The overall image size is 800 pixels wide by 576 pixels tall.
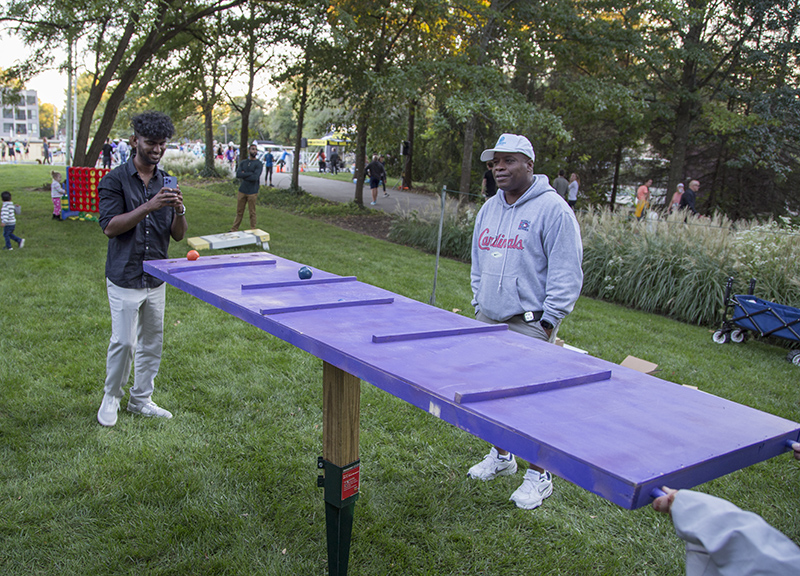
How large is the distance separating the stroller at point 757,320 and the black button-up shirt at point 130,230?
7029 mm

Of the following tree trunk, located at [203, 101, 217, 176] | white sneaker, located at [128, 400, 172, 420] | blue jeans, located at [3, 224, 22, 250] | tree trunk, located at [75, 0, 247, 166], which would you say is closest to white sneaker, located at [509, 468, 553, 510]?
white sneaker, located at [128, 400, 172, 420]

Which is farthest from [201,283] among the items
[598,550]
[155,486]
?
[598,550]

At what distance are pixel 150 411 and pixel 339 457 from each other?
2.28 metres

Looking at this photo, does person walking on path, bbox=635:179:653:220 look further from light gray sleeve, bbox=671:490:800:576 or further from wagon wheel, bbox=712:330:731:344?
light gray sleeve, bbox=671:490:800:576

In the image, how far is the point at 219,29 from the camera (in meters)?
16.6

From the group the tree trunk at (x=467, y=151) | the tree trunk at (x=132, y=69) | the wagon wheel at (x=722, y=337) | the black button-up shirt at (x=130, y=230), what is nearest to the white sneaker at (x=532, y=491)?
the black button-up shirt at (x=130, y=230)

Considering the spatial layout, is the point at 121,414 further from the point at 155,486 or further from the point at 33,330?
the point at 33,330

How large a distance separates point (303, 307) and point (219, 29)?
1608 centimetres

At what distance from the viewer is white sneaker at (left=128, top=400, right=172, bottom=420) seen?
4461 millimetres

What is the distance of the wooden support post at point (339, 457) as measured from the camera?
2.79 meters

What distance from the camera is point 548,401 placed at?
1937mm

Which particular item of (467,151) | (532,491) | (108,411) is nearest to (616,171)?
(467,151)

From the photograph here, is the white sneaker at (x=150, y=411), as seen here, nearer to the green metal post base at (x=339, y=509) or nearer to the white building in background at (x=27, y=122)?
the green metal post base at (x=339, y=509)

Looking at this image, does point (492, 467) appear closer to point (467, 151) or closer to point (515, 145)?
point (515, 145)
